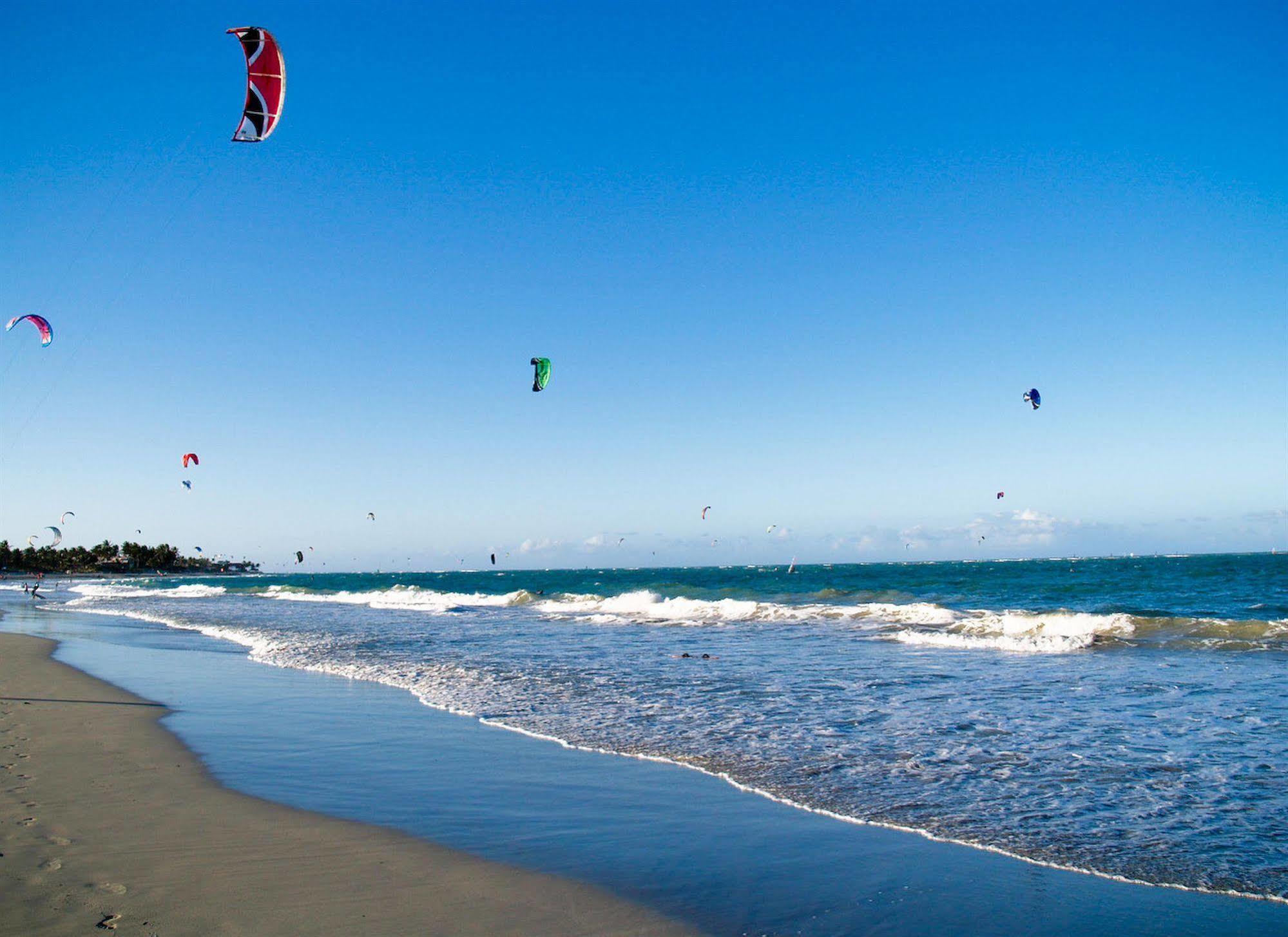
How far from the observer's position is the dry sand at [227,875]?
13.9 feet

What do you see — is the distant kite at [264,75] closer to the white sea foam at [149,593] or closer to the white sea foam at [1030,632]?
the white sea foam at [1030,632]

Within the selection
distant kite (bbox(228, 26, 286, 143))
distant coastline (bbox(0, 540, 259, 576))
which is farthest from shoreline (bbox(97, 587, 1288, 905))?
distant coastline (bbox(0, 540, 259, 576))

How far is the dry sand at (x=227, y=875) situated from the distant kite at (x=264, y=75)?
396 inches

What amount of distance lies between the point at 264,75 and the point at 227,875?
12.8 metres

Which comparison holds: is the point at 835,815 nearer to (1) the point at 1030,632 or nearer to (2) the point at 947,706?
(2) the point at 947,706

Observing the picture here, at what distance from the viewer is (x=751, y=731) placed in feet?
30.2

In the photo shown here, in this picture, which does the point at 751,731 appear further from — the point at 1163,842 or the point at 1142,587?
the point at 1142,587

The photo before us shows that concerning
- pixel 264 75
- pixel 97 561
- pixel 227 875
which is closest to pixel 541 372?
pixel 264 75

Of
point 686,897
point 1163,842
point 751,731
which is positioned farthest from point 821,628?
point 686,897


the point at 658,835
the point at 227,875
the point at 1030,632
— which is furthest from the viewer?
the point at 1030,632

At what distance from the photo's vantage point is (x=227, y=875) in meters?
→ 4.91

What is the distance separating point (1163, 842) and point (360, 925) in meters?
5.31

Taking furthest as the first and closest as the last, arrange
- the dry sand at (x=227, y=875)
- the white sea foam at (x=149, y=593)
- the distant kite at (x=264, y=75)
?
the white sea foam at (x=149, y=593) → the distant kite at (x=264, y=75) → the dry sand at (x=227, y=875)

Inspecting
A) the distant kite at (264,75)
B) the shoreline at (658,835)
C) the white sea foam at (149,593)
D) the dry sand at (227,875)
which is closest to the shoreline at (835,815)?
the shoreline at (658,835)
